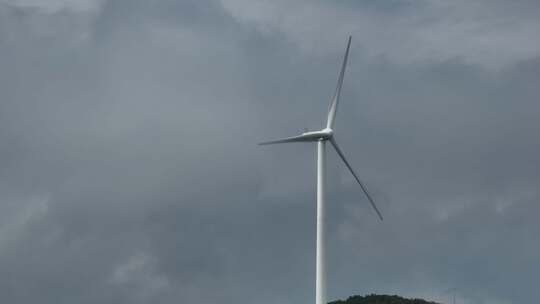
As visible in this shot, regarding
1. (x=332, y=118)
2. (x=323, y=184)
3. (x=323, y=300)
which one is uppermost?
(x=332, y=118)

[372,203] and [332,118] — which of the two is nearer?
[372,203]

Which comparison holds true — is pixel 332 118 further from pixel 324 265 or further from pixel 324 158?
→ pixel 324 265

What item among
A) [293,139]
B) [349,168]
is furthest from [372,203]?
[293,139]

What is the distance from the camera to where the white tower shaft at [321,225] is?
510 ft

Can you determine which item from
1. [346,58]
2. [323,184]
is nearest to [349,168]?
[323,184]

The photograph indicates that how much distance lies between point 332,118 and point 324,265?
21.3 m

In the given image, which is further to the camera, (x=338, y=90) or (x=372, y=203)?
(x=338, y=90)

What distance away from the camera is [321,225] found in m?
155

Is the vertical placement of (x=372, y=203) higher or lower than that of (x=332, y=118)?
lower

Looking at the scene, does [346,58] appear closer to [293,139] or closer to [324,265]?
[293,139]

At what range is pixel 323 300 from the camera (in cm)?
15612

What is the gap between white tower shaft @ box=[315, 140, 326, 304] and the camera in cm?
15538

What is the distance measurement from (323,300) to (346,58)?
34198 mm

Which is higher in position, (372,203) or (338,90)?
(338,90)
